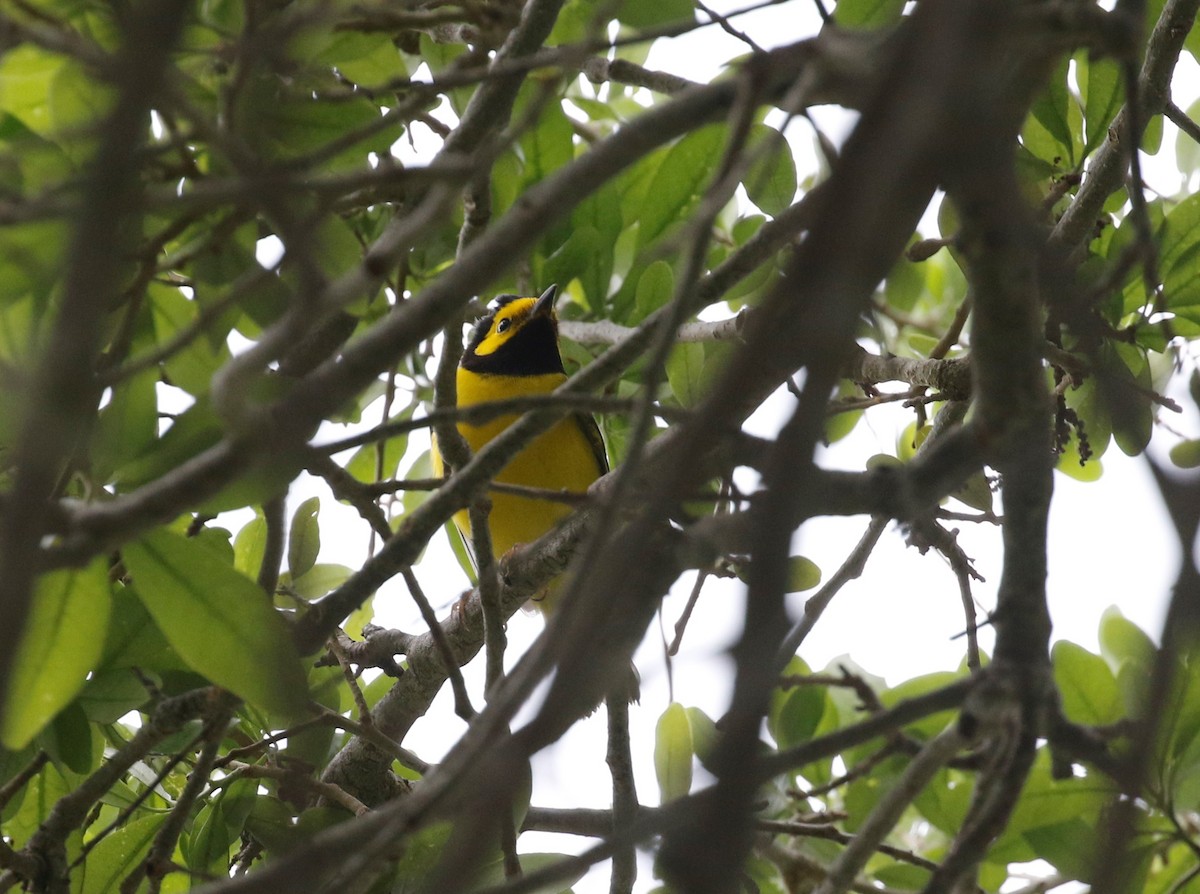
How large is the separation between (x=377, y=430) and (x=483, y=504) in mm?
886

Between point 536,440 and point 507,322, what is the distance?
1632 mm

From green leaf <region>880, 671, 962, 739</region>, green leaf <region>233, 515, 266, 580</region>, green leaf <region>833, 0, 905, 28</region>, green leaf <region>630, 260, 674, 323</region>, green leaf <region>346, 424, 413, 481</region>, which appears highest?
green leaf <region>833, 0, 905, 28</region>

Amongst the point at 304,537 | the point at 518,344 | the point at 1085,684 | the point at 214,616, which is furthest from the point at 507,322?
the point at 214,616

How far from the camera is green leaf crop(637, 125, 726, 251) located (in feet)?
10.2

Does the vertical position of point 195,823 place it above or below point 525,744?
above

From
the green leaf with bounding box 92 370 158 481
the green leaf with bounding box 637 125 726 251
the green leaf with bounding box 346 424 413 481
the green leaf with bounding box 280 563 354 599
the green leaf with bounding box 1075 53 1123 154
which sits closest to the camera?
the green leaf with bounding box 92 370 158 481

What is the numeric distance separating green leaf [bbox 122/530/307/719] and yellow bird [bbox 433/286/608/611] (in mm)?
2341

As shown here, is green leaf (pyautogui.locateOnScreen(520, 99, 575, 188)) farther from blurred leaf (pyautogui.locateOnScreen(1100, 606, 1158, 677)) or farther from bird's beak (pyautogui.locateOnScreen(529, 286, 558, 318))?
blurred leaf (pyautogui.locateOnScreen(1100, 606, 1158, 677))

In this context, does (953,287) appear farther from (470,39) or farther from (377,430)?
(377,430)

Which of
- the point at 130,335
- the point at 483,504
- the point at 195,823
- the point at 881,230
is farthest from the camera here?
the point at 195,823

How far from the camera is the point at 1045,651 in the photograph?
1241 millimetres

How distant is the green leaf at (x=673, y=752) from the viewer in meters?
2.90

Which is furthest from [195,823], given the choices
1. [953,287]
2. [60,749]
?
[953,287]

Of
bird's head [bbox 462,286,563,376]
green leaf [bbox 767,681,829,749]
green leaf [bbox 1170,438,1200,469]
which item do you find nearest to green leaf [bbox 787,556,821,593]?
green leaf [bbox 767,681,829,749]
